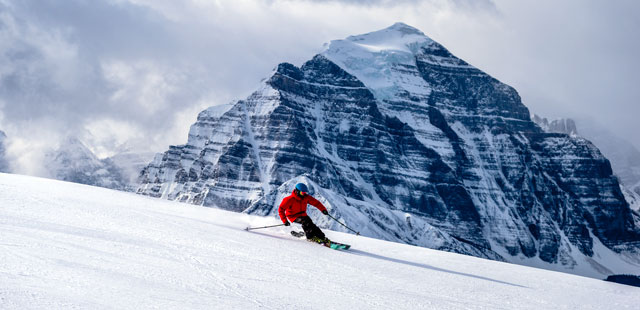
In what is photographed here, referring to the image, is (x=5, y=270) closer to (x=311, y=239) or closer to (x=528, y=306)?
(x=528, y=306)

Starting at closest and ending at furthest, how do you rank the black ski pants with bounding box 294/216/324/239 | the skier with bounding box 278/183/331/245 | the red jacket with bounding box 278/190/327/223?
the black ski pants with bounding box 294/216/324/239
the skier with bounding box 278/183/331/245
the red jacket with bounding box 278/190/327/223

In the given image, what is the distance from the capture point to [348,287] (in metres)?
11.7

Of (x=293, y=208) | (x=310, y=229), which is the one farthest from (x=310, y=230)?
(x=293, y=208)

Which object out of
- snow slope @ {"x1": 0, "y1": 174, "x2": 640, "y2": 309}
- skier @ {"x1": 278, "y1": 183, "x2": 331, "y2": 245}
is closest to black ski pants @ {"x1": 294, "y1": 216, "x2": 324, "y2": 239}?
skier @ {"x1": 278, "y1": 183, "x2": 331, "y2": 245}

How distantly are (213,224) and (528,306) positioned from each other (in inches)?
422

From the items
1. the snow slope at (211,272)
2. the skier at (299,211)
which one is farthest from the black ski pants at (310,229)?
the snow slope at (211,272)

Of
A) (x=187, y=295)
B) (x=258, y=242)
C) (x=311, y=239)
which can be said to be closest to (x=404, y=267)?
(x=258, y=242)

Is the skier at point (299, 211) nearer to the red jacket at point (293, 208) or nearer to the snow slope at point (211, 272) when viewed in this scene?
the red jacket at point (293, 208)

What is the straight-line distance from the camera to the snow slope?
8.98 m

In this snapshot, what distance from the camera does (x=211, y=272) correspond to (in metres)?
11.2

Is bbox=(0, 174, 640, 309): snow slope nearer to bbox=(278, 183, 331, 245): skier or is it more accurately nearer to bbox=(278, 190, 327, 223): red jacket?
bbox=(278, 183, 331, 245): skier

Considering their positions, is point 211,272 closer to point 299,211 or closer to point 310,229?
point 310,229

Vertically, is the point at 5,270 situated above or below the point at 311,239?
below

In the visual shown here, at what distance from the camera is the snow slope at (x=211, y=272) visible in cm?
898
